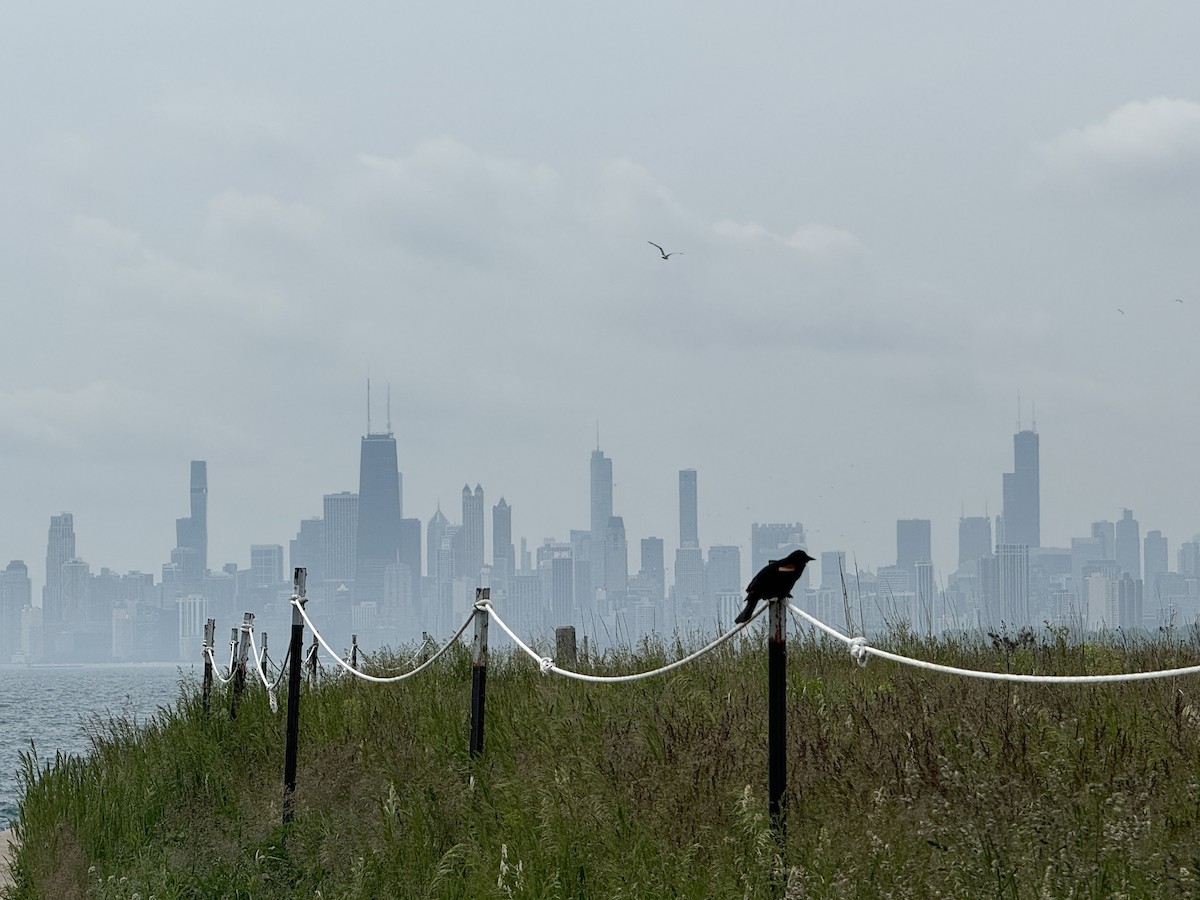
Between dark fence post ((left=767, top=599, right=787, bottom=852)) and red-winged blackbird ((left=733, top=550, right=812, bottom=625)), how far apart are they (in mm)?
52

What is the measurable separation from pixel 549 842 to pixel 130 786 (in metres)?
6.40

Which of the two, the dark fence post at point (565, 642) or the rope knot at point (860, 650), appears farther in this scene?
the dark fence post at point (565, 642)

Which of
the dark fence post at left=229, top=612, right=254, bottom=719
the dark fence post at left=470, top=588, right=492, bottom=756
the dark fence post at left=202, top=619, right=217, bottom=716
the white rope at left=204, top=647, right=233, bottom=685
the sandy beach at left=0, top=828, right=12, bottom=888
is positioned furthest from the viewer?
the white rope at left=204, top=647, right=233, bottom=685

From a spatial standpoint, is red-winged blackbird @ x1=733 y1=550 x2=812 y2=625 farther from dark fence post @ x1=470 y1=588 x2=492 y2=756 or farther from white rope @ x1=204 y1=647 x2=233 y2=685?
white rope @ x1=204 y1=647 x2=233 y2=685

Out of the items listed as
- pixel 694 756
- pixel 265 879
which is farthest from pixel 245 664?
pixel 694 756

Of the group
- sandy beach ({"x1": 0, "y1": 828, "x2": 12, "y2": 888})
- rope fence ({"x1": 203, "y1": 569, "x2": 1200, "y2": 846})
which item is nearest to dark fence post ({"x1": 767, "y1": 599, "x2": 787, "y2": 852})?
rope fence ({"x1": 203, "y1": 569, "x2": 1200, "y2": 846})

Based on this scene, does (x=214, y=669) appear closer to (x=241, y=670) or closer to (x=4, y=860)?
(x=241, y=670)

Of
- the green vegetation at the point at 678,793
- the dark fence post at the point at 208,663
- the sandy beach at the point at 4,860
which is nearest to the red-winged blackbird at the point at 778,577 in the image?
the green vegetation at the point at 678,793

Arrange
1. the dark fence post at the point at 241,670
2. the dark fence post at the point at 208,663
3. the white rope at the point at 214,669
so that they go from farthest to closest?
the white rope at the point at 214,669, the dark fence post at the point at 208,663, the dark fence post at the point at 241,670

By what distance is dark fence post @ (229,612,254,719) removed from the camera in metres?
13.6

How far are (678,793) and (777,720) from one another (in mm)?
1259

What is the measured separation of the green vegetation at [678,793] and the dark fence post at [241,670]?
29.1 inches

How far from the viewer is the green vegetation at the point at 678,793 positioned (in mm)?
5535

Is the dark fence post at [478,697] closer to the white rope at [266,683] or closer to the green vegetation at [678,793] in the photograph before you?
the green vegetation at [678,793]
